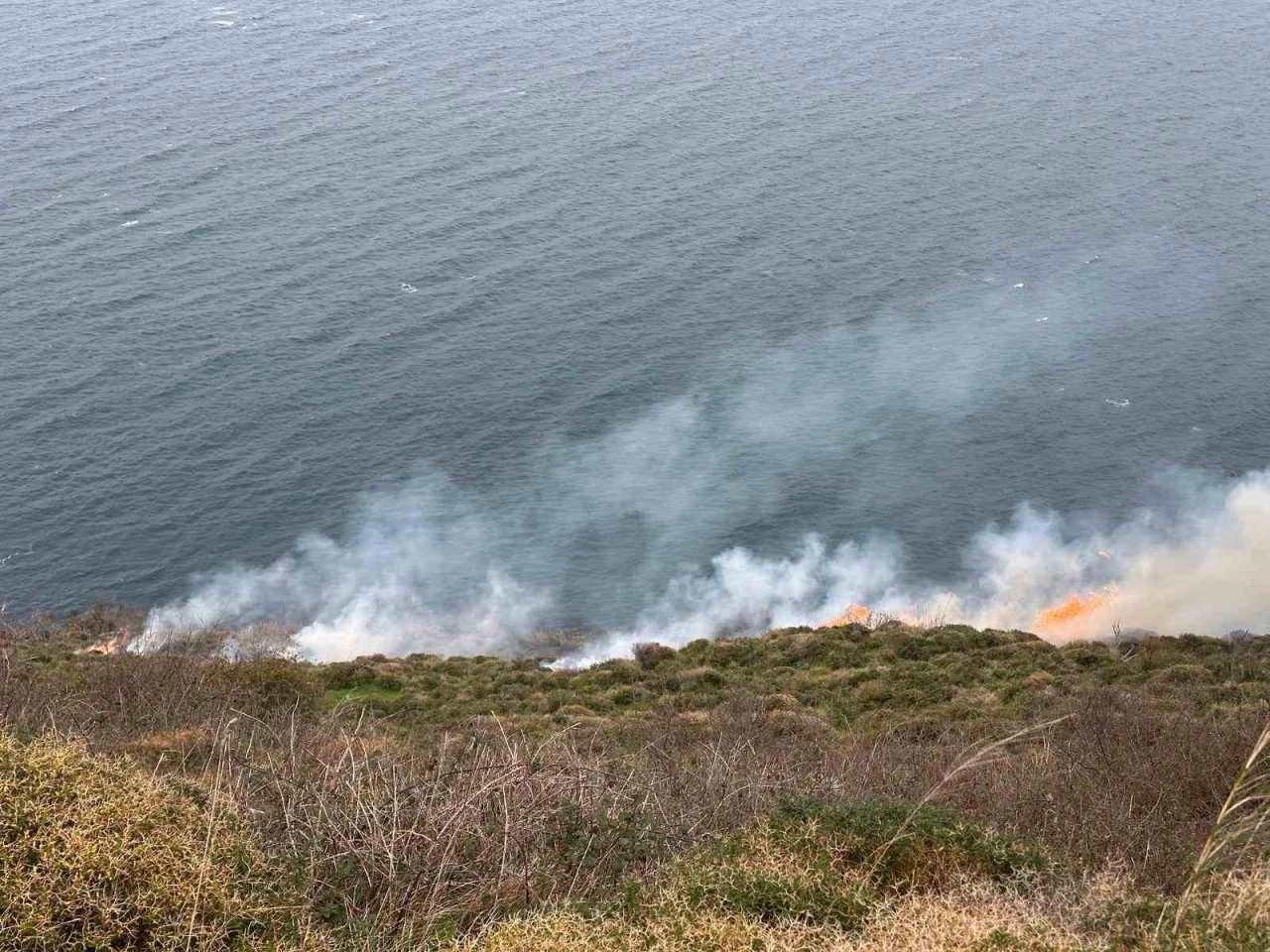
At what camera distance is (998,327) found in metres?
94.4

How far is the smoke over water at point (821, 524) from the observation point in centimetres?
7581

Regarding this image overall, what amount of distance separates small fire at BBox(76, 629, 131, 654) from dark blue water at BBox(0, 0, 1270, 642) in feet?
17.3

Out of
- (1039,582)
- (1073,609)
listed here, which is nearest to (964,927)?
(1039,582)

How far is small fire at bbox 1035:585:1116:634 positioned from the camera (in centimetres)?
7638

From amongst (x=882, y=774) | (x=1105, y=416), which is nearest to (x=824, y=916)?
(x=882, y=774)

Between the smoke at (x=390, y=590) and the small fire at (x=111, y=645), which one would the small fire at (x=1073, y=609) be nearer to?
the smoke at (x=390, y=590)

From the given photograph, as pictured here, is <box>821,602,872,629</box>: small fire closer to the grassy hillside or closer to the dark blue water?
the dark blue water

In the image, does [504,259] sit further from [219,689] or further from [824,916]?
[824,916]

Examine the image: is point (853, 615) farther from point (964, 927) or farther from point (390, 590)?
point (964, 927)

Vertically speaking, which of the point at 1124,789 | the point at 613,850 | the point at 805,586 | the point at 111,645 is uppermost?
the point at 613,850

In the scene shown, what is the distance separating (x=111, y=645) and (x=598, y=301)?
1725 inches

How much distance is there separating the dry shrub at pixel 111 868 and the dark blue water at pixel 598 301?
6565 cm

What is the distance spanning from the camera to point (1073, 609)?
77.9m

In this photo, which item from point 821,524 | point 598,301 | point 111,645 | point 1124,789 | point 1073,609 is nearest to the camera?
point 1124,789
